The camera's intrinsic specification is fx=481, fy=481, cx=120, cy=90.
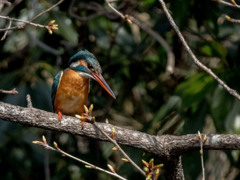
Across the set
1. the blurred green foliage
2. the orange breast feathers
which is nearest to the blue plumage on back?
the orange breast feathers

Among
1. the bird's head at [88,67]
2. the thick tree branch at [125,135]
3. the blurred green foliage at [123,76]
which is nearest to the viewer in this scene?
the thick tree branch at [125,135]

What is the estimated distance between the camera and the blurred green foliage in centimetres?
421

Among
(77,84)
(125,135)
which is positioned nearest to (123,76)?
(77,84)

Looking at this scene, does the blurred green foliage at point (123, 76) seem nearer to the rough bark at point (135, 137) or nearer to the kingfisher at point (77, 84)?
the kingfisher at point (77, 84)

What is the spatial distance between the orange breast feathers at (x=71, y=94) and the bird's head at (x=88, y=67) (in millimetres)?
72

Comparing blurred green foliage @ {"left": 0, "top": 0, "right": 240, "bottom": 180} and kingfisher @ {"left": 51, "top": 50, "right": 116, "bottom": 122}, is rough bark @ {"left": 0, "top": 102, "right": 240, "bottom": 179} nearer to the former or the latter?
kingfisher @ {"left": 51, "top": 50, "right": 116, "bottom": 122}

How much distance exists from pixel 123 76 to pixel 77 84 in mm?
1126

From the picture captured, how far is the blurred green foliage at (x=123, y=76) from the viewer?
4207 mm

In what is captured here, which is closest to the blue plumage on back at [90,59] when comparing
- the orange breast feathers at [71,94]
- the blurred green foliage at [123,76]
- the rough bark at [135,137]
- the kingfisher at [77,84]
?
the kingfisher at [77,84]

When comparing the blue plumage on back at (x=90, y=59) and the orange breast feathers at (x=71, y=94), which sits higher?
the blue plumage on back at (x=90, y=59)

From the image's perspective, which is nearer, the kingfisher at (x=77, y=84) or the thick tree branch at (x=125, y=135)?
the thick tree branch at (x=125, y=135)

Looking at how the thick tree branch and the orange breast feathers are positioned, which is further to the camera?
the orange breast feathers

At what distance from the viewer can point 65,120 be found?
2.87 m

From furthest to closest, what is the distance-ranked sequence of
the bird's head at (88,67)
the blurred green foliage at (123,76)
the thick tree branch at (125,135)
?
the blurred green foliage at (123,76)
the bird's head at (88,67)
the thick tree branch at (125,135)
